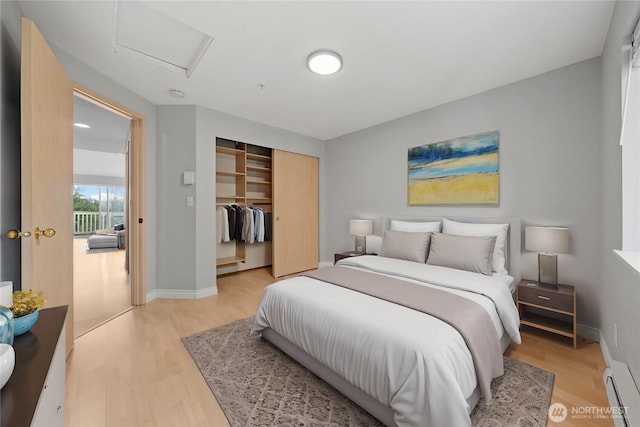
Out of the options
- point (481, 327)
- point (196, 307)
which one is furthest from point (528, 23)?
point (196, 307)

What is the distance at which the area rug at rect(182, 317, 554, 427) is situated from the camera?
1.38 metres

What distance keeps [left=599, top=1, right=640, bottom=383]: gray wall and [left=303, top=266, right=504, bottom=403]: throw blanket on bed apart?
572mm

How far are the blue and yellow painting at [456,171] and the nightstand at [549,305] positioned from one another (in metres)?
0.97

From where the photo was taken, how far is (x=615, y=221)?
172 centimetres

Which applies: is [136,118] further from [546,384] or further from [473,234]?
[546,384]

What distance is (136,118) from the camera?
292 cm

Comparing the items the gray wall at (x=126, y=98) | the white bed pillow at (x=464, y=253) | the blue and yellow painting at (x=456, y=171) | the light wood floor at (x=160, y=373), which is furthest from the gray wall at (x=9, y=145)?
the blue and yellow painting at (x=456, y=171)

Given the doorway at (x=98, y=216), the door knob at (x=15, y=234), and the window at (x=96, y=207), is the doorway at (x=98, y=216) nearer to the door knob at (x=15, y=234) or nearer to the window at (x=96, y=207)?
the window at (x=96, y=207)

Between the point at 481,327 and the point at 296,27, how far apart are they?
2338 millimetres

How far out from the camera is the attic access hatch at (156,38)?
69.1 inches

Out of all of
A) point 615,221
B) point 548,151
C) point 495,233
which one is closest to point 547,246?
point 495,233

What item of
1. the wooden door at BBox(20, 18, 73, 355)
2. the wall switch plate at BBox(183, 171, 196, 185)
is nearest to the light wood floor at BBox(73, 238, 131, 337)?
the wooden door at BBox(20, 18, 73, 355)

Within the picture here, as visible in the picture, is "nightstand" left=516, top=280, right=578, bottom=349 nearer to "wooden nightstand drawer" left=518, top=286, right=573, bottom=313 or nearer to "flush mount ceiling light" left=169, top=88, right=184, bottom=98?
"wooden nightstand drawer" left=518, top=286, right=573, bottom=313

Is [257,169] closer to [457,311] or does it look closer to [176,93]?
[176,93]
